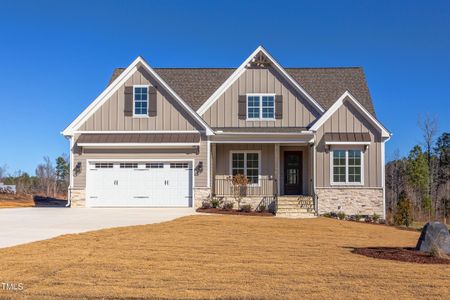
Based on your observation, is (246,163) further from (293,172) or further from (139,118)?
(139,118)

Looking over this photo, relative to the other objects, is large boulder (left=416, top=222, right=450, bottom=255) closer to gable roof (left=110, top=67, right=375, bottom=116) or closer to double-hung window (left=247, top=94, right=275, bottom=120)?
double-hung window (left=247, top=94, right=275, bottom=120)

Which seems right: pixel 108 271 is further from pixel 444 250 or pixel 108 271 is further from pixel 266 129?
pixel 266 129

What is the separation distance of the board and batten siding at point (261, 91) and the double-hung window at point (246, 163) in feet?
4.89

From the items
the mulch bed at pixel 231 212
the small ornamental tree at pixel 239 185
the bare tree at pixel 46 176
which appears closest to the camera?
the mulch bed at pixel 231 212

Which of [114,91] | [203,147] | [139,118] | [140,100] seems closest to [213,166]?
[203,147]

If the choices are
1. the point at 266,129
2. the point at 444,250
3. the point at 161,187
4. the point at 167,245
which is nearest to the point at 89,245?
the point at 167,245

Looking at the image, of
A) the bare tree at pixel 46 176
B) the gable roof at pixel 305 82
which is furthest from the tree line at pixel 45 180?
the gable roof at pixel 305 82

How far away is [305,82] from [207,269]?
63.2ft

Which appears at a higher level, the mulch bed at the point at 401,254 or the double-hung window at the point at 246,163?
A: the double-hung window at the point at 246,163

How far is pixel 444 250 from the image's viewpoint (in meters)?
10.1

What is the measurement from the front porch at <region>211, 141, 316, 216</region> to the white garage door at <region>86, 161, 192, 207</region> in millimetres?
2016

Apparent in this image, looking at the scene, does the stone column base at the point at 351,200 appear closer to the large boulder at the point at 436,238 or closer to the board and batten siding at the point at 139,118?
the board and batten siding at the point at 139,118

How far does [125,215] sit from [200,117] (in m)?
6.36

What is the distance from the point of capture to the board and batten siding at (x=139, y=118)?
2202cm
